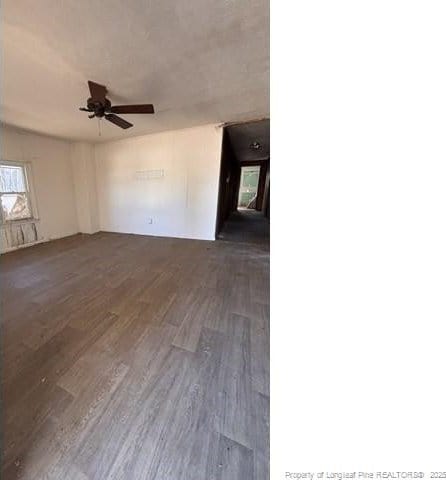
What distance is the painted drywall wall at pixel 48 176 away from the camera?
435 cm

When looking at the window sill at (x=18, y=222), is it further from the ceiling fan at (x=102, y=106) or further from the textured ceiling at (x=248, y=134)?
the textured ceiling at (x=248, y=134)

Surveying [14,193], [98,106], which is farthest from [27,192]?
[98,106]

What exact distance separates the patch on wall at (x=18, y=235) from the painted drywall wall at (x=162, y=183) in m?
1.70

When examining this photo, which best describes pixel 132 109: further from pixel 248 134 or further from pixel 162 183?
pixel 248 134

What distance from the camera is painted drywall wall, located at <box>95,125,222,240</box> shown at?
4.77 metres

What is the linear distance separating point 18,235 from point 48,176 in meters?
1.59

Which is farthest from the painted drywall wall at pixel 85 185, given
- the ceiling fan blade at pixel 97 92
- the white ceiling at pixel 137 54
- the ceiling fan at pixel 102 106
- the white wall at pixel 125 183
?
the ceiling fan blade at pixel 97 92

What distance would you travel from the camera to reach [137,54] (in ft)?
7.06

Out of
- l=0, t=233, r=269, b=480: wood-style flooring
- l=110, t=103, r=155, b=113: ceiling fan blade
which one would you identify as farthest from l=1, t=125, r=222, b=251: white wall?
l=0, t=233, r=269, b=480: wood-style flooring
